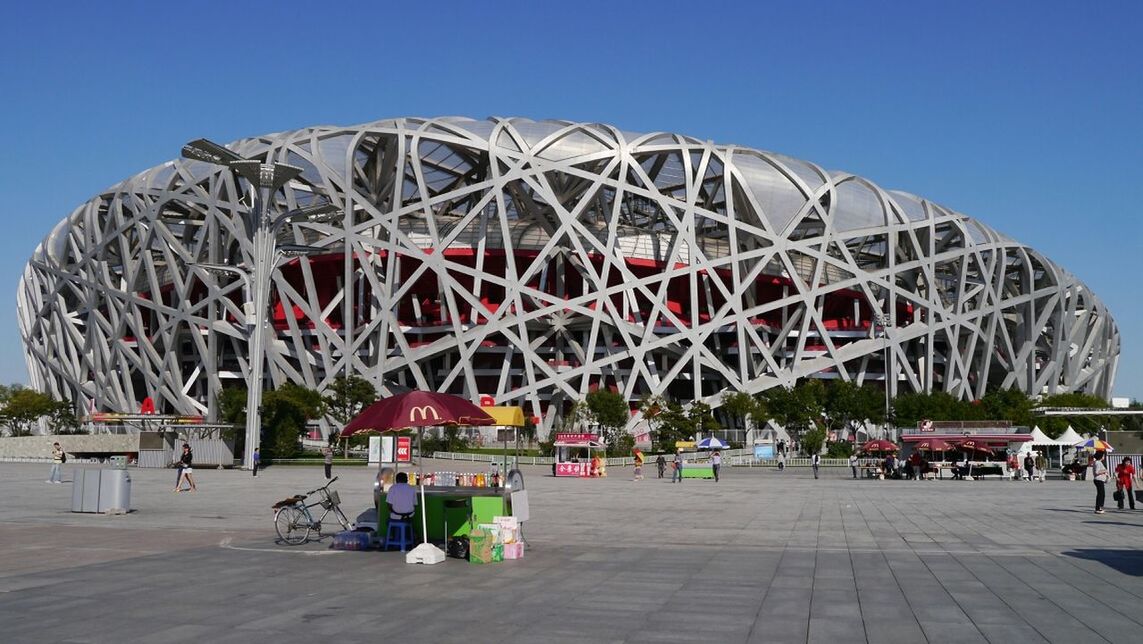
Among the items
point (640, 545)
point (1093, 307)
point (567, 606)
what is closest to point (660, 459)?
point (640, 545)

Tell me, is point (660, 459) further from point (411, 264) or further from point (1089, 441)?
point (411, 264)

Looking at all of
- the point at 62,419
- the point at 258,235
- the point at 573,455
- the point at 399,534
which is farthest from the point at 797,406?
the point at 62,419

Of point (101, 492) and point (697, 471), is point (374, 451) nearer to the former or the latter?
point (697, 471)

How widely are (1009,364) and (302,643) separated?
251 ft

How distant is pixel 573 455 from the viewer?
50.8m

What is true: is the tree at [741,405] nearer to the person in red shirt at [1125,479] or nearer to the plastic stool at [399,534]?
the person in red shirt at [1125,479]

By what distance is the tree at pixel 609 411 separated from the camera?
2335 inches

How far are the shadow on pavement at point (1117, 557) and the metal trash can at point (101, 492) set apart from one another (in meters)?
17.2

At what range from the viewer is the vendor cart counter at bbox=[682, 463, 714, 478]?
41594 millimetres

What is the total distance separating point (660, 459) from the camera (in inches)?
1719

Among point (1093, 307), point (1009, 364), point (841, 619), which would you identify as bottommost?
point (841, 619)

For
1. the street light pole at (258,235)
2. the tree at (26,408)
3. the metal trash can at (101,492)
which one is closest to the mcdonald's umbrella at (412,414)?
the metal trash can at (101,492)

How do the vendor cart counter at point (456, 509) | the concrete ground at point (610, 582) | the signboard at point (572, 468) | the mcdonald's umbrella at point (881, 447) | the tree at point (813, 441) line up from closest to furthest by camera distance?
1. the concrete ground at point (610, 582)
2. the vendor cart counter at point (456, 509)
3. the signboard at point (572, 468)
4. the mcdonald's umbrella at point (881, 447)
5. the tree at point (813, 441)

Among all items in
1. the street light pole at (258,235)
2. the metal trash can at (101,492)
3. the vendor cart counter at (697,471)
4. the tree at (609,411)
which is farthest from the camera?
the tree at (609,411)
